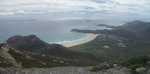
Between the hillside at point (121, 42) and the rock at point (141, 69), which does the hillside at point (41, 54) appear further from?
the rock at point (141, 69)

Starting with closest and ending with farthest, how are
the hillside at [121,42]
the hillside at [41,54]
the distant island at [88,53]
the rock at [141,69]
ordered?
the rock at [141,69] → the distant island at [88,53] → the hillside at [41,54] → the hillside at [121,42]

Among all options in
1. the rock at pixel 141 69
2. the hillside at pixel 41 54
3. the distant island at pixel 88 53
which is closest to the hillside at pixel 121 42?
the distant island at pixel 88 53

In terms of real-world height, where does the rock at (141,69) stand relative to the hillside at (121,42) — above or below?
above

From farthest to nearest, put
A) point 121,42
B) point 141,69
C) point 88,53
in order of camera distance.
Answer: point 121,42 < point 88,53 < point 141,69

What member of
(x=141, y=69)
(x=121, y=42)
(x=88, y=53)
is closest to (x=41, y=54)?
(x=88, y=53)

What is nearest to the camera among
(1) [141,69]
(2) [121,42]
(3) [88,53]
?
(1) [141,69]

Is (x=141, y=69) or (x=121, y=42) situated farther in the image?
(x=121, y=42)

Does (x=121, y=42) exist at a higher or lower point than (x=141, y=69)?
lower

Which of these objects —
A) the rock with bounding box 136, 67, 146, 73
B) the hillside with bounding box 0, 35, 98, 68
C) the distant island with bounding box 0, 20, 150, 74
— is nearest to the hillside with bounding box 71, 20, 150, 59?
the distant island with bounding box 0, 20, 150, 74

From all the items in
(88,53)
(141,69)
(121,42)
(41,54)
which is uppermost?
(141,69)

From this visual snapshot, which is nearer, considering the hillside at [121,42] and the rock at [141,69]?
the rock at [141,69]

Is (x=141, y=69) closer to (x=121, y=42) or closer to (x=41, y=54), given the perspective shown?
(x=41, y=54)

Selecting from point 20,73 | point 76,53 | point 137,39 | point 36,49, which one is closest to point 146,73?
point 20,73
